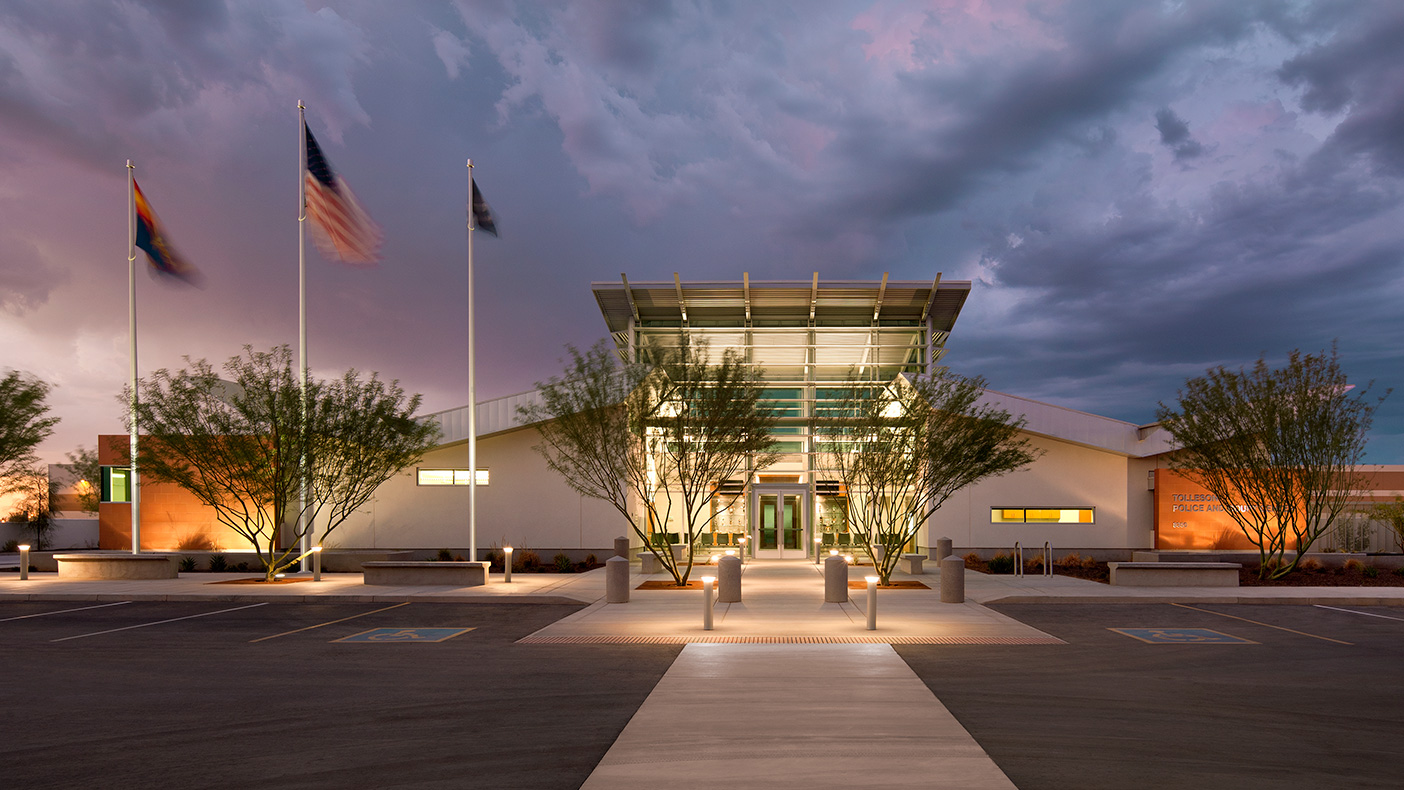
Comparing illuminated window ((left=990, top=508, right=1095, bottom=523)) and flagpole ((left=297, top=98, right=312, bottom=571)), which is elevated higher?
flagpole ((left=297, top=98, right=312, bottom=571))

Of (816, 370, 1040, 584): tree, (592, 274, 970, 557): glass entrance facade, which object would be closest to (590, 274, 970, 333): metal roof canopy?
(592, 274, 970, 557): glass entrance facade

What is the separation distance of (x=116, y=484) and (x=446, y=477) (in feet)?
43.5

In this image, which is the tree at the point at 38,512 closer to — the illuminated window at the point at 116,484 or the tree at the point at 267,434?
the illuminated window at the point at 116,484

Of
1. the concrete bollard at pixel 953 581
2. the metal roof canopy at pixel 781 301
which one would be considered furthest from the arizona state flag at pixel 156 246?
the concrete bollard at pixel 953 581

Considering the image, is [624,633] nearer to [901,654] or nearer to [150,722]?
[901,654]

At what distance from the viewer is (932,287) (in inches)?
1417

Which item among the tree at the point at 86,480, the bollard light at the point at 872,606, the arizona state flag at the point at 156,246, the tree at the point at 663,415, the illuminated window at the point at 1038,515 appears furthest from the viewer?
the tree at the point at 86,480

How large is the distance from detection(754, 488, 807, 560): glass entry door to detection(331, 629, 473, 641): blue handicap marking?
1959 centimetres

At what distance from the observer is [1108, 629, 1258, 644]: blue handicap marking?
42.7 ft

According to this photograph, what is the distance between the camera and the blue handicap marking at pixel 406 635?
13477mm

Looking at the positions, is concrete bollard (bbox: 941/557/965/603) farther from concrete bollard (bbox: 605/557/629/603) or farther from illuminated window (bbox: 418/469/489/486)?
illuminated window (bbox: 418/469/489/486)

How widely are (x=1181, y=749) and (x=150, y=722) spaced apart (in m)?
9.35

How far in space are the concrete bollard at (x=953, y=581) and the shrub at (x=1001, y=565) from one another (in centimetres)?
881

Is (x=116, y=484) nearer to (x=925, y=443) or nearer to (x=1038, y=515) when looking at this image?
(x=925, y=443)
